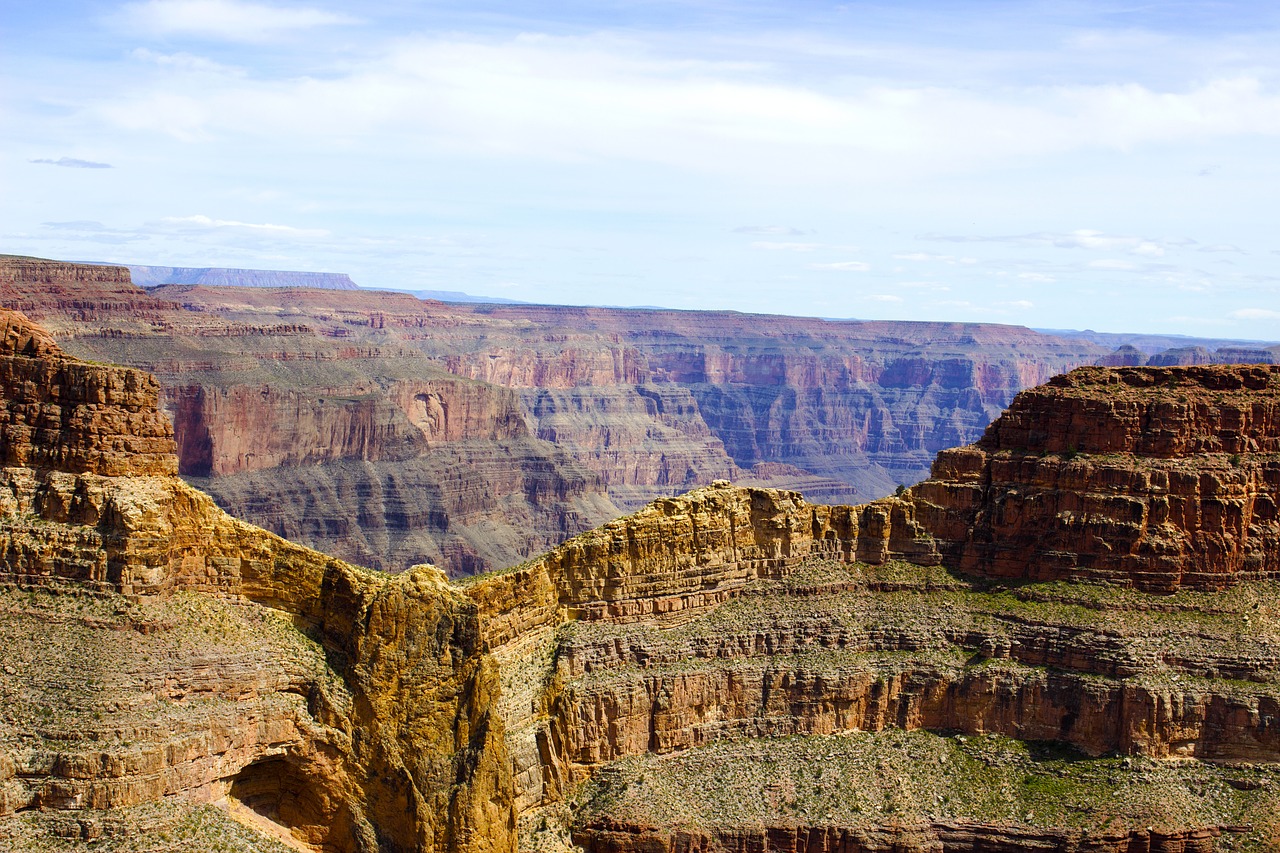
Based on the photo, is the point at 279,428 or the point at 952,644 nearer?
the point at 952,644

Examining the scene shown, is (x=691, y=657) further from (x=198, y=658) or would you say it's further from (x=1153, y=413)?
(x=1153, y=413)

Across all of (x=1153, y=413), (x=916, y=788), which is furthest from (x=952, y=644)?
(x=1153, y=413)

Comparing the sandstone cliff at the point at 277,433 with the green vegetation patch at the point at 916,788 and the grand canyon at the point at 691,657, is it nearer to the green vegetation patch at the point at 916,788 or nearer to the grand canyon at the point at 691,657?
the grand canyon at the point at 691,657

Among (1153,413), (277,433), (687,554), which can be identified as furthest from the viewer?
(277,433)

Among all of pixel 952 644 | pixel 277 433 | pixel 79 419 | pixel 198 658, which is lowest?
pixel 952 644

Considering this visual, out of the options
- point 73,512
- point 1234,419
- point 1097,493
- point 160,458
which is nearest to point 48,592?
point 73,512

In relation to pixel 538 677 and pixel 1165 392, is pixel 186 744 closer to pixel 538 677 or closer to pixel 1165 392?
pixel 538 677
